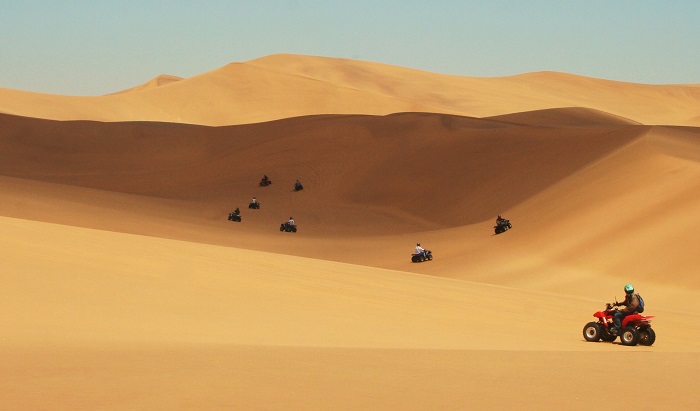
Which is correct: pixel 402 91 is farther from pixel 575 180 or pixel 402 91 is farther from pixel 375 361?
pixel 375 361

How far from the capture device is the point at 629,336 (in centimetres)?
1332

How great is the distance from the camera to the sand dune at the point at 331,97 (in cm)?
8962

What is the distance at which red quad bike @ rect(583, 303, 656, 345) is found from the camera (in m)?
13.2

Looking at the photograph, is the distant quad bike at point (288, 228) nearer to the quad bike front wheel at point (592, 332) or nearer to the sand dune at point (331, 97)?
the quad bike front wheel at point (592, 332)

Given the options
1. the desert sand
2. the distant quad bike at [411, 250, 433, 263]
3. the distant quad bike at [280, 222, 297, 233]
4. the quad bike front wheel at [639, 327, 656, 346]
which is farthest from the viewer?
the distant quad bike at [280, 222, 297, 233]

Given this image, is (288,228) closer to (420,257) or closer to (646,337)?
(420,257)

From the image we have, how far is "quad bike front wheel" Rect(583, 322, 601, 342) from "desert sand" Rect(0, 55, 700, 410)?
0.13 metres

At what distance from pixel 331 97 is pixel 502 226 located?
61306 millimetres

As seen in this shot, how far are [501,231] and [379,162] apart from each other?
17.3 metres

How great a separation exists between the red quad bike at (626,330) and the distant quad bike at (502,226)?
1816 centimetres

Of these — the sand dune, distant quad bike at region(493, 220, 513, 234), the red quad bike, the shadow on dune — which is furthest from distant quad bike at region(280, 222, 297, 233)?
the sand dune

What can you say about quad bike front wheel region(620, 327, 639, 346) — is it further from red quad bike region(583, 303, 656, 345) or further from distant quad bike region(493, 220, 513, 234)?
distant quad bike region(493, 220, 513, 234)

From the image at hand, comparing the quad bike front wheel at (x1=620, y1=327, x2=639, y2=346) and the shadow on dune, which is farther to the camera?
the shadow on dune

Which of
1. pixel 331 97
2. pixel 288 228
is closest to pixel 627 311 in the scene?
pixel 288 228
